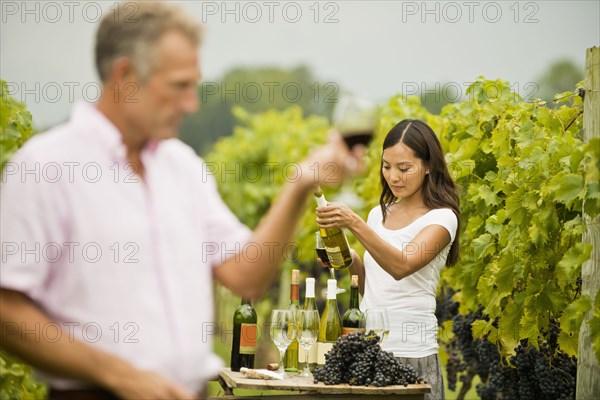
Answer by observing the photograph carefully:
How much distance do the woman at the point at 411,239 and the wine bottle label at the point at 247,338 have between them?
47 centimetres

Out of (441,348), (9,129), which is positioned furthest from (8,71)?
(441,348)

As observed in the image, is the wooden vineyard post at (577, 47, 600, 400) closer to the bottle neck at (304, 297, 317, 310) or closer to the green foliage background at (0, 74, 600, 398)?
the green foliage background at (0, 74, 600, 398)

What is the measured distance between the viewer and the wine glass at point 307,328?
11.0 ft

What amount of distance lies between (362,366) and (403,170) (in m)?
0.84

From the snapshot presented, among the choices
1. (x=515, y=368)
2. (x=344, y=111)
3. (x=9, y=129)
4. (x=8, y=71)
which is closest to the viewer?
(x=344, y=111)

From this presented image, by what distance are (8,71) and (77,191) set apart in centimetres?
262

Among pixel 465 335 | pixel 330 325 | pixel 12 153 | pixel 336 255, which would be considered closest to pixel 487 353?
pixel 465 335

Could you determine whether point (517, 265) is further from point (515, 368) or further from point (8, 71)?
point (8, 71)

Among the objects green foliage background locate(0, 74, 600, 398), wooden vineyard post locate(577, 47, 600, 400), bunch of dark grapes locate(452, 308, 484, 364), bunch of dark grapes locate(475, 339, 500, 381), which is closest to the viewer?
green foliage background locate(0, 74, 600, 398)

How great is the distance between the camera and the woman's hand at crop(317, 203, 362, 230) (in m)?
3.15

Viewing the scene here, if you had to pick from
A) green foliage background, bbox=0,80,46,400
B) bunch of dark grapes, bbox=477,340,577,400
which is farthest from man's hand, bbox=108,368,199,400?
bunch of dark grapes, bbox=477,340,577,400

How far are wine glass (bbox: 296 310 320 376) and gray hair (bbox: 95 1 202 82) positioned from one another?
2045 mm

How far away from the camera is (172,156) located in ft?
5.05

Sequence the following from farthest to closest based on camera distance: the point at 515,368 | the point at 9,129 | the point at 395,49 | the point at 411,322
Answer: the point at 395,49 → the point at 515,368 → the point at 411,322 → the point at 9,129
